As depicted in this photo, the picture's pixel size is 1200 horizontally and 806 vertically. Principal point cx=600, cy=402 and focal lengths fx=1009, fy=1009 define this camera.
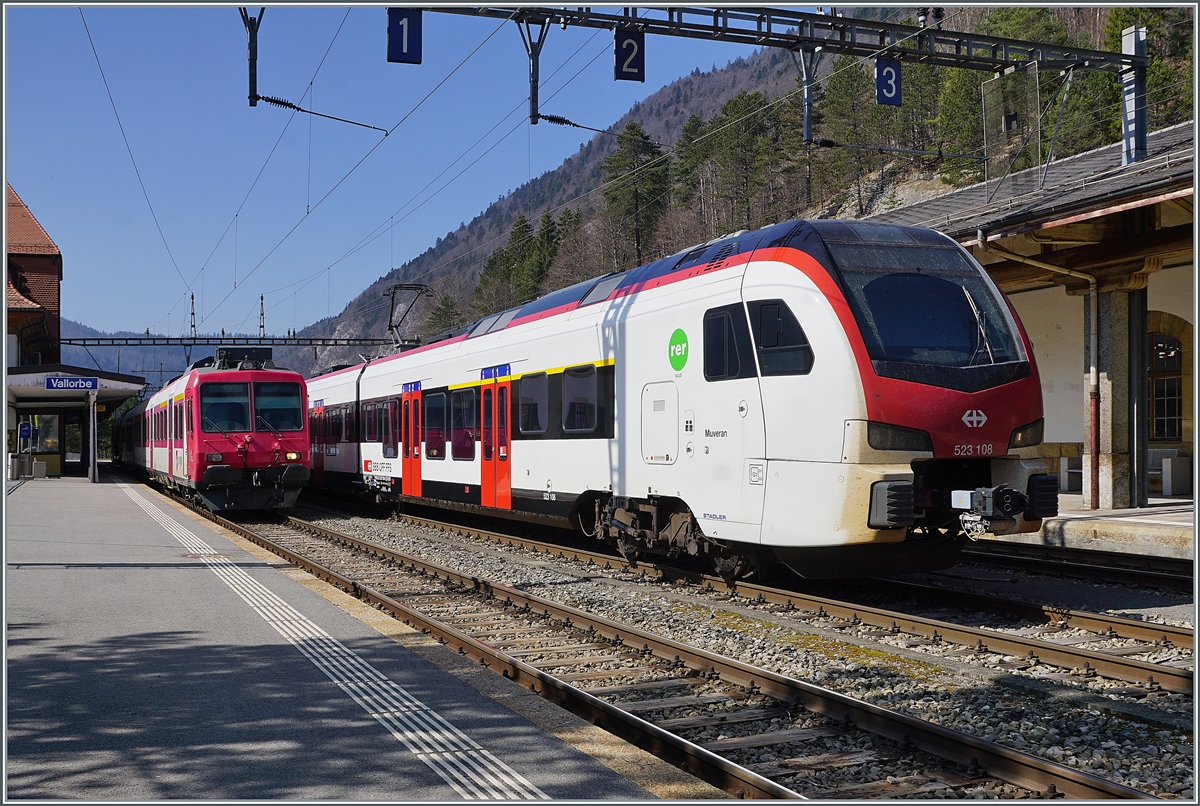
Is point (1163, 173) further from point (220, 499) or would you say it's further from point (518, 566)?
point (220, 499)

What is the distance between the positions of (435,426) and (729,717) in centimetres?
1220

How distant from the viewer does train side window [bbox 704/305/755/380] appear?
902 cm

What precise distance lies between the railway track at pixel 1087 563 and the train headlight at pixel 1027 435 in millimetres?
2040

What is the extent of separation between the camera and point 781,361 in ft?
28.2

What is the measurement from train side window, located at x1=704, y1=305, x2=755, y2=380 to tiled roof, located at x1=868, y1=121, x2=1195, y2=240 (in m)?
6.39

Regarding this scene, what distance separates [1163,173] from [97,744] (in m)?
13.4

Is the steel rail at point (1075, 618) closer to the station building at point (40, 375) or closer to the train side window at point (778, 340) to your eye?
the train side window at point (778, 340)

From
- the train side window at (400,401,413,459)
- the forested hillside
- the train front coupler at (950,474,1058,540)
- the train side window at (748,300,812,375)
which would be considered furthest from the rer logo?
the forested hillside

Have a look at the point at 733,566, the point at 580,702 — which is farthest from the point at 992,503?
the point at 580,702

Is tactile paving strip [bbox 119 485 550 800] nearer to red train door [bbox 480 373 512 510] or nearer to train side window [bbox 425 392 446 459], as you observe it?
red train door [bbox 480 373 512 510]

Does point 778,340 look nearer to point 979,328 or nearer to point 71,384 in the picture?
point 979,328

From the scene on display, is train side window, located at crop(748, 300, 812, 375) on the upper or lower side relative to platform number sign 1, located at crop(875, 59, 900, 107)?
lower

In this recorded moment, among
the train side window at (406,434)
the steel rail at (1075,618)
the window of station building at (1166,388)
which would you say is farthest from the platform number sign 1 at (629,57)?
the window of station building at (1166,388)

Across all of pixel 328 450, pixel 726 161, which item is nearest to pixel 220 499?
pixel 328 450
